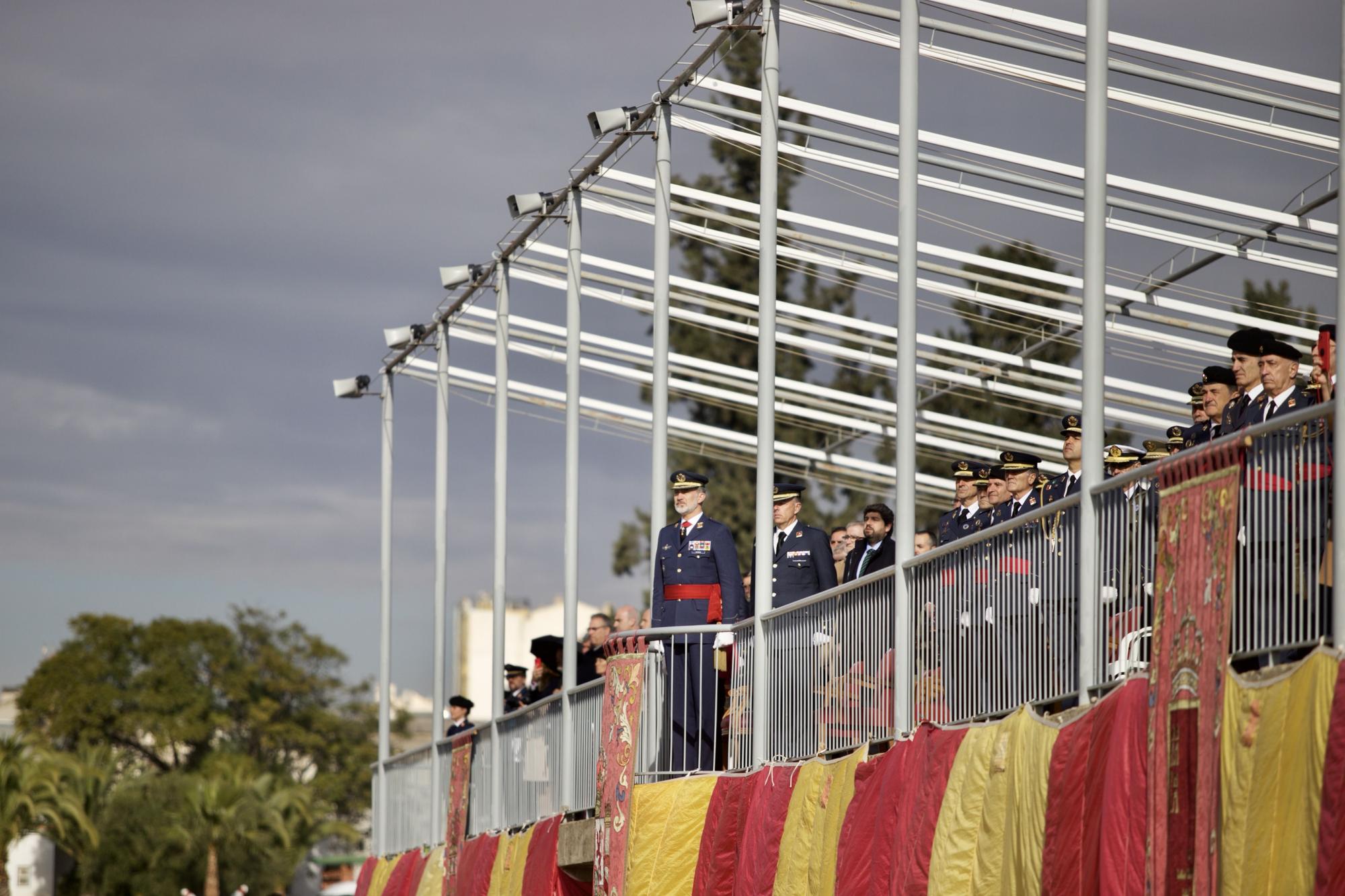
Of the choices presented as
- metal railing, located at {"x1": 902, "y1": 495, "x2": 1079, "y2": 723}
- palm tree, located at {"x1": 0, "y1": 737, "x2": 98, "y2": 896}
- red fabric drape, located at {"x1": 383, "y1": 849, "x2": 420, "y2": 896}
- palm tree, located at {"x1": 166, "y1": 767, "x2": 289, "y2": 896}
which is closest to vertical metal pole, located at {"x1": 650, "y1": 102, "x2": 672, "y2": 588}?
metal railing, located at {"x1": 902, "y1": 495, "x2": 1079, "y2": 723}

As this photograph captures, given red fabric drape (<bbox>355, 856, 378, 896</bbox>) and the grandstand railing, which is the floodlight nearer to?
the grandstand railing

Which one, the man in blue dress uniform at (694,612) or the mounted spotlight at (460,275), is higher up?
the mounted spotlight at (460,275)

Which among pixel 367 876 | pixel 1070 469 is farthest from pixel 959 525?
pixel 367 876

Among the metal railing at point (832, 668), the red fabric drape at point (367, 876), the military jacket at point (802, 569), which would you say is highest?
the military jacket at point (802, 569)

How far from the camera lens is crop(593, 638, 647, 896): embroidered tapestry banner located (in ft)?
45.9

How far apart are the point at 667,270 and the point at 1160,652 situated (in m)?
8.14

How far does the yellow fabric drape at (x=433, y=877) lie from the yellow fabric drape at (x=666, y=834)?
6814 mm

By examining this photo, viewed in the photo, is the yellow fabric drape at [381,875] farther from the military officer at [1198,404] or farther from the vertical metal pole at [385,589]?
the military officer at [1198,404]

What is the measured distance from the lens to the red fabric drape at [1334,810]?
21.7 feet

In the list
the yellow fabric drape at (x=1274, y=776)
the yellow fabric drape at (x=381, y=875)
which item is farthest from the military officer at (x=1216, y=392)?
the yellow fabric drape at (x=381, y=875)

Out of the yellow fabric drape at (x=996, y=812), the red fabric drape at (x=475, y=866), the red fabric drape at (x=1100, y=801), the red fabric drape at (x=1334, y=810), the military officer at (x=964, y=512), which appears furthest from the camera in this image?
the red fabric drape at (x=475, y=866)

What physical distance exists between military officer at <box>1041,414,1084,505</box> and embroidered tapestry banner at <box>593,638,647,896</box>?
3.41m

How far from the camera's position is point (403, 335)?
23078mm

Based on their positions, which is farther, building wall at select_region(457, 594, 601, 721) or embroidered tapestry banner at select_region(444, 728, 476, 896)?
building wall at select_region(457, 594, 601, 721)
